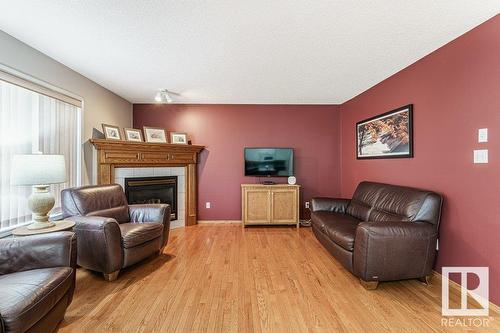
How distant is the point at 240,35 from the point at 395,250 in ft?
7.96

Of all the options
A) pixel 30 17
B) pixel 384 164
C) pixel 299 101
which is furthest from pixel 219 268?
pixel 299 101

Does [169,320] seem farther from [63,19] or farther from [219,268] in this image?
[63,19]

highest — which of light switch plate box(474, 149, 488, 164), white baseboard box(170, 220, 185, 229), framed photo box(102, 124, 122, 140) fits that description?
framed photo box(102, 124, 122, 140)

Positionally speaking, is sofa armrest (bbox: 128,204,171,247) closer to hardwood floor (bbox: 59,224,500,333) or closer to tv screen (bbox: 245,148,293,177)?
hardwood floor (bbox: 59,224,500,333)

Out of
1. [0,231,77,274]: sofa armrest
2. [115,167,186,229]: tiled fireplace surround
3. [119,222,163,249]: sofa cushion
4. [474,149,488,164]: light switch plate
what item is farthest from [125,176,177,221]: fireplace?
[474,149,488,164]: light switch plate

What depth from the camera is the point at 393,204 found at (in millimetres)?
2598

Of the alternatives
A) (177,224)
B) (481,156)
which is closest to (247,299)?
(481,156)

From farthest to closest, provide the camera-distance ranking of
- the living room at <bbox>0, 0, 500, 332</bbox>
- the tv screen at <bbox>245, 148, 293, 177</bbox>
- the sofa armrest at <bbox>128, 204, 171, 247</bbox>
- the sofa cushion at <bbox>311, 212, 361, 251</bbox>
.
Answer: the tv screen at <bbox>245, 148, 293, 177</bbox> < the sofa armrest at <bbox>128, 204, 171, 247</bbox> < the sofa cushion at <bbox>311, 212, 361, 251</bbox> < the living room at <bbox>0, 0, 500, 332</bbox>

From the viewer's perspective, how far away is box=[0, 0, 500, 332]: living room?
1727 mm

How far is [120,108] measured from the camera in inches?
161

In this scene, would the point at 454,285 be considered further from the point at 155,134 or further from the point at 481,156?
the point at 155,134


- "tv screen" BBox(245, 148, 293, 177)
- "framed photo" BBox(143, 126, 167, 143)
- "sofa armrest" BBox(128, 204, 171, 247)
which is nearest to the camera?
"sofa armrest" BBox(128, 204, 171, 247)

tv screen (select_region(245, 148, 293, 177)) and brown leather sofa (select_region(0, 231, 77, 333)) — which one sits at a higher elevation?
tv screen (select_region(245, 148, 293, 177))

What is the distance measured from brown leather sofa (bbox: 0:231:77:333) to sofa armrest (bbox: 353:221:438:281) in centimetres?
236
